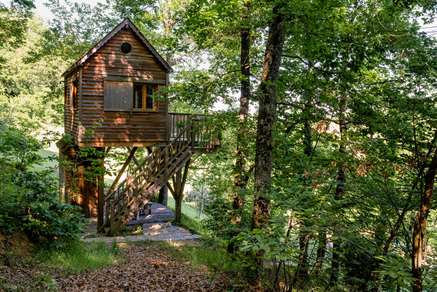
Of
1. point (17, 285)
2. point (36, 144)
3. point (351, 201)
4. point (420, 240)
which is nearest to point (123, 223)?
point (36, 144)

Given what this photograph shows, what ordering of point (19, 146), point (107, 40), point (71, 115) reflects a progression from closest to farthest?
point (19, 146)
point (107, 40)
point (71, 115)

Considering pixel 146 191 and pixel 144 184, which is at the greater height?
pixel 144 184

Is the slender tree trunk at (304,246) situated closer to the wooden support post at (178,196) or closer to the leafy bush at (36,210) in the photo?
the leafy bush at (36,210)

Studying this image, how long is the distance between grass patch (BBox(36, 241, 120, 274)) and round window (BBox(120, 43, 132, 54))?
8.29m

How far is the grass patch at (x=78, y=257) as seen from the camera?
6277 millimetres

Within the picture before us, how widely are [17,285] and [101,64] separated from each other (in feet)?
31.3

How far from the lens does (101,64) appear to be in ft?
39.6

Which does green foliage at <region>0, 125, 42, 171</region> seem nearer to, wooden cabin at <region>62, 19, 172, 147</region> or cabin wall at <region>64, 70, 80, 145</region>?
wooden cabin at <region>62, 19, 172, 147</region>

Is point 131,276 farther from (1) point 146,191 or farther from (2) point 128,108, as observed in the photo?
(2) point 128,108

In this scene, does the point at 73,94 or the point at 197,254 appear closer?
the point at 197,254

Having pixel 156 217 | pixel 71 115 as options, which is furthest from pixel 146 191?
pixel 71 115

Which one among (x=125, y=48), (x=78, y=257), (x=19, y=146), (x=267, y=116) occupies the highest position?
(x=125, y=48)

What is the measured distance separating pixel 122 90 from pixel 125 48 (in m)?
1.88

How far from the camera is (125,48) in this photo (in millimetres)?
12312
